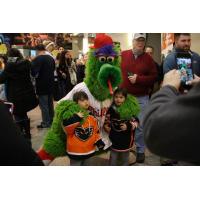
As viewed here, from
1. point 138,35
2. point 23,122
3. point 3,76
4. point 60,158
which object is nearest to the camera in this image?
point 138,35

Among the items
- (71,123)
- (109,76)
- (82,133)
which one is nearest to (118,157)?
(82,133)

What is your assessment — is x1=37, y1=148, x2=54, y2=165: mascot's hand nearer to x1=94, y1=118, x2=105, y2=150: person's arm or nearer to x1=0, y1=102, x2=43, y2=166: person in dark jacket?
x1=94, y1=118, x2=105, y2=150: person's arm

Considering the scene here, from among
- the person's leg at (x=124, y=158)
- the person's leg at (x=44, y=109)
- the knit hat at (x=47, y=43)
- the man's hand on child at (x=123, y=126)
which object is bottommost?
the person's leg at (x=124, y=158)

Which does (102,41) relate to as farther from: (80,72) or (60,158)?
(80,72)

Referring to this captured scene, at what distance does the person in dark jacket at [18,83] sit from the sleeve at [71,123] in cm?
99

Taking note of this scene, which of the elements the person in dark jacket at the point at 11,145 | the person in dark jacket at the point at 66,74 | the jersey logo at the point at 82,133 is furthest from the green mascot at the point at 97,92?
the person in dark jacket at the point at 66,74

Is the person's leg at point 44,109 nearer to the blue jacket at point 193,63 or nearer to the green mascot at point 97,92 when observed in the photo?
the green mascot at point 97,92

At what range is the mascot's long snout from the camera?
7.27 feet

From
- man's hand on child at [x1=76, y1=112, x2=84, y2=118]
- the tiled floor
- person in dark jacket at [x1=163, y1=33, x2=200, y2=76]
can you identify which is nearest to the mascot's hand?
the tiled floor

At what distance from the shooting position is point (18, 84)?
3043mm

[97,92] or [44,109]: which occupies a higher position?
[97,92]

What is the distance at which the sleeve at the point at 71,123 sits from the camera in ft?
7.18

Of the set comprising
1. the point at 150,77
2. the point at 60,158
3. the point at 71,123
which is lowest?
the point at 60,158

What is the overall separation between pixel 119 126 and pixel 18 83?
3.87ft
